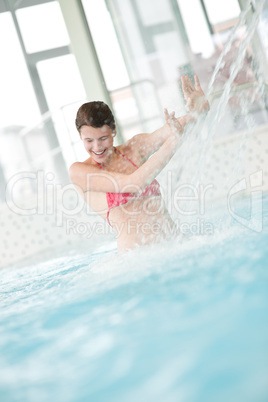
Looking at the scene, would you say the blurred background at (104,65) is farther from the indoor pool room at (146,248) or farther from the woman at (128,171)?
the woman at (128,171)

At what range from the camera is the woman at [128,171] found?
1925 millimetres

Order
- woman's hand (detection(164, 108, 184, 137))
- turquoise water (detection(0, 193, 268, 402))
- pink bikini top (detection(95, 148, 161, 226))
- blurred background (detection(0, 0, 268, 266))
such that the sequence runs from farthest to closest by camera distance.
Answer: blurred background (detection(0, 0, 268, 266))
pink bikini top (detection(95, 148, 161, 226))
woman's hand (detection(164, 108, 184, 137))
turquoise water (detection(0, 193, 268, 402))

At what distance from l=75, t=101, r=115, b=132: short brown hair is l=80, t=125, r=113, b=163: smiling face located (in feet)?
0.06

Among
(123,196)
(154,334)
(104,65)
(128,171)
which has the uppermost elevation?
(104,65)

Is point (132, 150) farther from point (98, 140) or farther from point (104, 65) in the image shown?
point (104, 65)

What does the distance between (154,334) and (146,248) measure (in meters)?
1.00

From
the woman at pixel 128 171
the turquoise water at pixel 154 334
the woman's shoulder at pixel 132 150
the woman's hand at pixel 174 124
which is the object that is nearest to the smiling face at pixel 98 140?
the woman at pixel 128 171

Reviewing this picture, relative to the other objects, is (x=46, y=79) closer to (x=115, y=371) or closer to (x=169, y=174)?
(x=169, y=174)

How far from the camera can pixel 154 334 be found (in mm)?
1084

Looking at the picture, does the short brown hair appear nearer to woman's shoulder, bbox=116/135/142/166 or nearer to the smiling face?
the smiling face

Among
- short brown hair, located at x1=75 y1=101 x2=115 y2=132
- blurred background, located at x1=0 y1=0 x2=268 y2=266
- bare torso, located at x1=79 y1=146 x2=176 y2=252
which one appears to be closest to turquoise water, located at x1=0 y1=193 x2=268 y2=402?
bare torso, located at x1=79 y1=146 x2=176 y2=252

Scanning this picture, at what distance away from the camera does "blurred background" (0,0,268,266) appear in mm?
5078

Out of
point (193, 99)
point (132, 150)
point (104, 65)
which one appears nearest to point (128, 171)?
point (132, 150)

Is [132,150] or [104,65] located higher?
[104,65]
